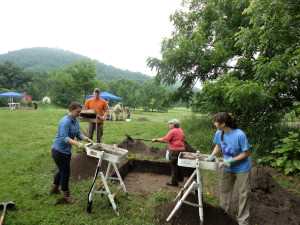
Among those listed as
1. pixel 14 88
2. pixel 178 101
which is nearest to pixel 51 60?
pixel 14 88

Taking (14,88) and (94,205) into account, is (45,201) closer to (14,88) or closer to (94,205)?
(94,205)

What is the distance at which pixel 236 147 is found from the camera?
12.8 feet

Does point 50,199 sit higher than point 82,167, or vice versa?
point 82,167

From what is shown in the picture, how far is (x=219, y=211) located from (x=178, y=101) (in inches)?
377

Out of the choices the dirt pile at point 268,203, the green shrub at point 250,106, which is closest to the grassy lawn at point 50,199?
the dirt pile at point 268,203

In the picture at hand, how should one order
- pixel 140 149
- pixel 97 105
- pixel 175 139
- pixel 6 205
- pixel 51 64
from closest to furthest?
pixel 6 205 → pixel 175 139 → pixel 97 105 → pixel 140 149 → pixel 51 64

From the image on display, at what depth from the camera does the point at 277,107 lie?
841 cm

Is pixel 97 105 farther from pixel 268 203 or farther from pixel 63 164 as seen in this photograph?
pixel 268 203

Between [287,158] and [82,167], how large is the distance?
4.95m

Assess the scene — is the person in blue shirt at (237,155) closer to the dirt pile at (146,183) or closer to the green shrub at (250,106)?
the dirt pile at (146,183)

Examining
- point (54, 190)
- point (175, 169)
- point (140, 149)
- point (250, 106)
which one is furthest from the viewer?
point (140, 149)

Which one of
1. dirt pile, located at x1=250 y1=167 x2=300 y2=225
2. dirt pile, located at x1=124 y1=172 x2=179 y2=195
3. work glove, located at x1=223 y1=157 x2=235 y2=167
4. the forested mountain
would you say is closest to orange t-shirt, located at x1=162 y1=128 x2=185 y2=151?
dirt pile, located at x1=124 y1=172 x2=179 y2=195

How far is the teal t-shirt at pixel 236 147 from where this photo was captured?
387 cm

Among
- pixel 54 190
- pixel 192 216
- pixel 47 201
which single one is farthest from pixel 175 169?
pixel 47 201
